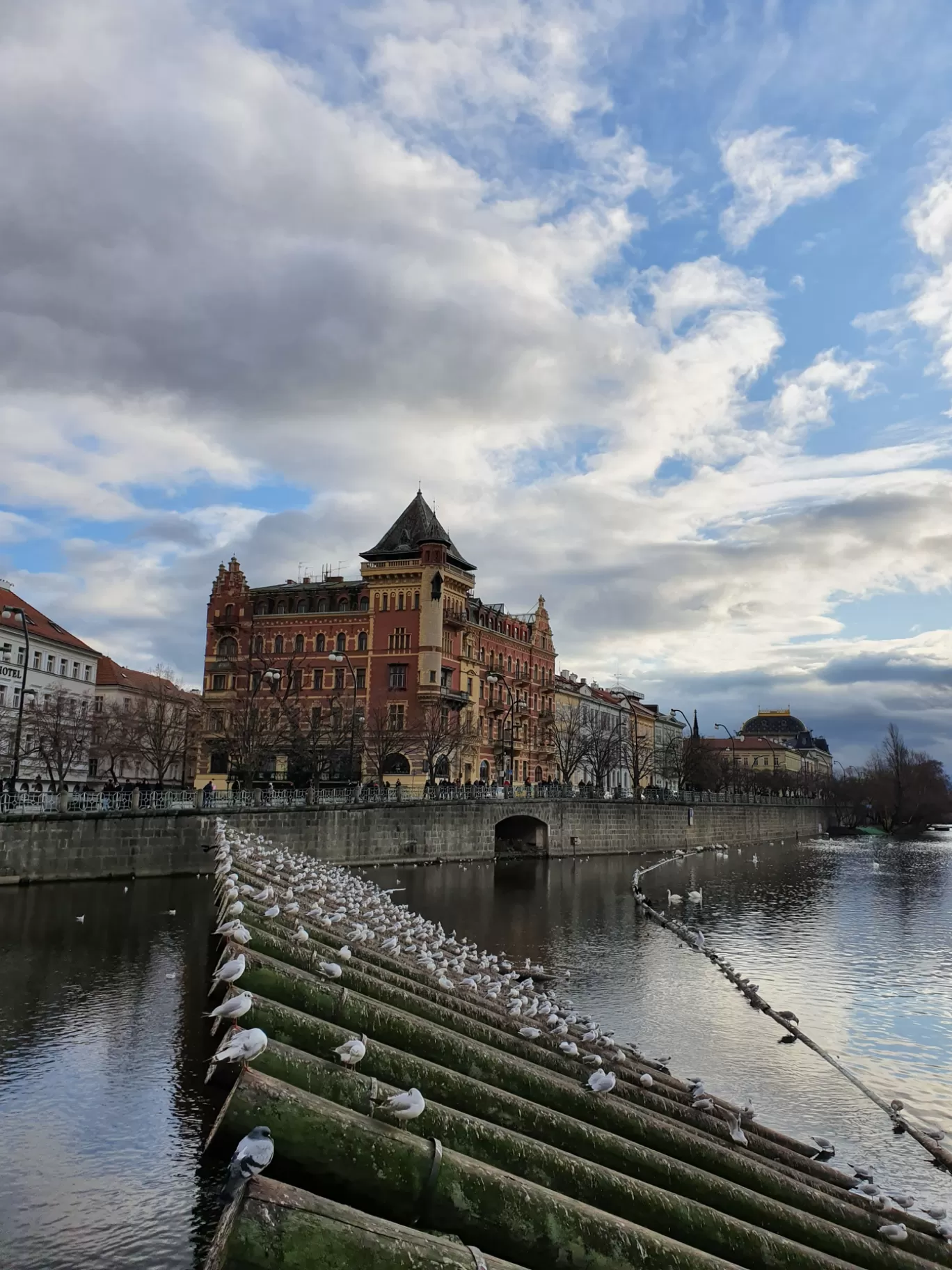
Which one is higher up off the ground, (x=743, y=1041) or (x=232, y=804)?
(x=232, y=804)

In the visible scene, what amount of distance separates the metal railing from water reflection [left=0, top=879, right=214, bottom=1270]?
15.7 metres

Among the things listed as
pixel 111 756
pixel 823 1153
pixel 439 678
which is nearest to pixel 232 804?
pixel 111 756

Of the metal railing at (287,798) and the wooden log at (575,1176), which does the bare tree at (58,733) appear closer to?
the metal railing at (287,798)

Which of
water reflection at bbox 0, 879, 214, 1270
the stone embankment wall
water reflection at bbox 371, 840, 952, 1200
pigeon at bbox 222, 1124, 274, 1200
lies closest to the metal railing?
the stone embankment wall

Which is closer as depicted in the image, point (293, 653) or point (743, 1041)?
point (743, 1041)

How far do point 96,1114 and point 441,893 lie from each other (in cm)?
3124

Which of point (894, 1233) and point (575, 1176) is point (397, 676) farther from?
point (575, 1176)

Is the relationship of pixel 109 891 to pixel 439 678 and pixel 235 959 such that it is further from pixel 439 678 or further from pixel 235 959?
pixel 439 678

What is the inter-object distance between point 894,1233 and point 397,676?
7056cm

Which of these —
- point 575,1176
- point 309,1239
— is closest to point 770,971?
point 575,1176

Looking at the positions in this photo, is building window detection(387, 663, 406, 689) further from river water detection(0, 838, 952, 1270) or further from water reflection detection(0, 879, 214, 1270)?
water reflection detection(0, 879, 214, 1270)

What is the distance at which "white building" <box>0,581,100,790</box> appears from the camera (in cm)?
6431

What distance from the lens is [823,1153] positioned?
1349cm

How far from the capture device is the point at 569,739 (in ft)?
316
